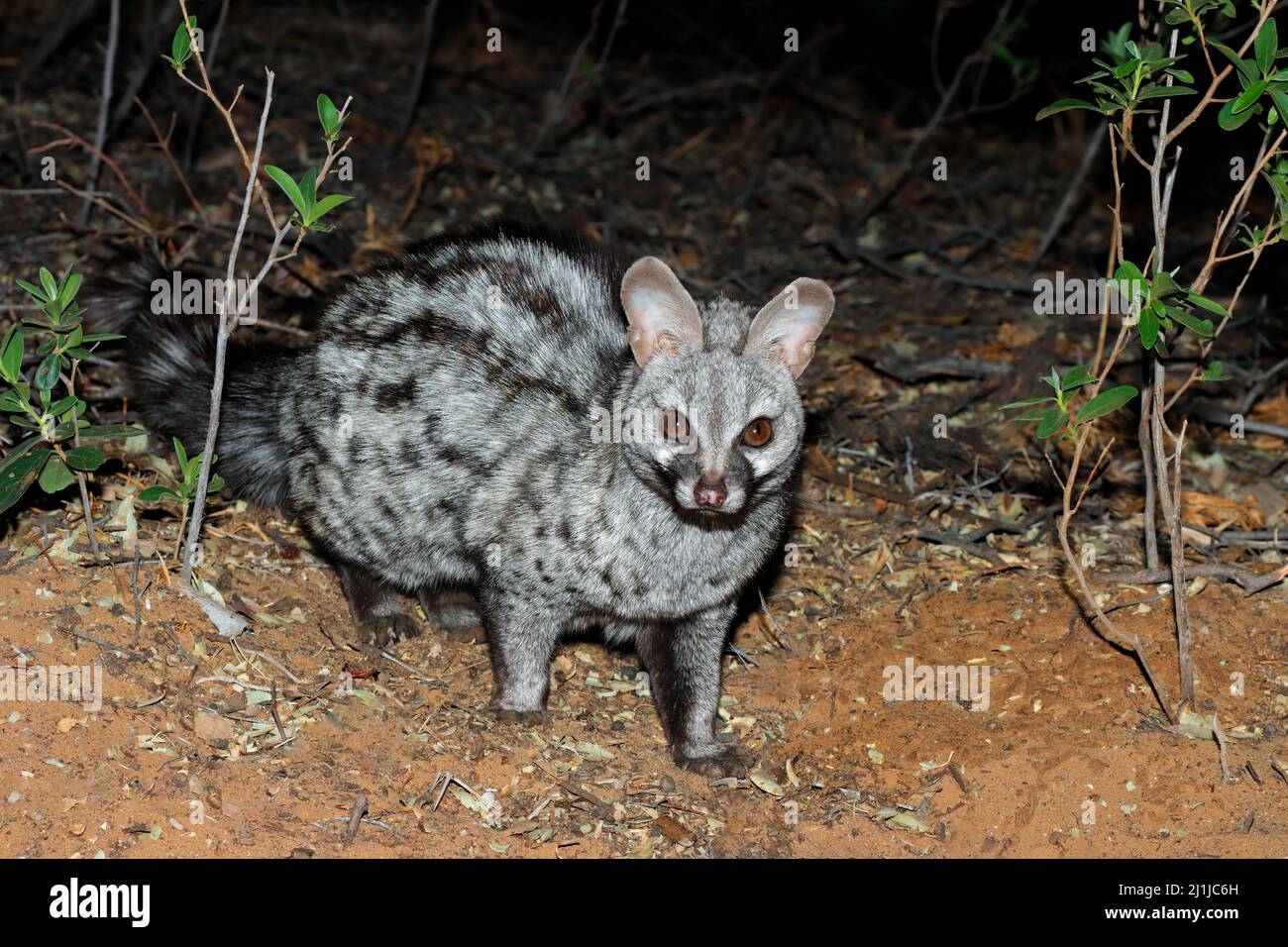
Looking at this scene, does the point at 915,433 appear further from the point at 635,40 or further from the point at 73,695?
the point at 635,40

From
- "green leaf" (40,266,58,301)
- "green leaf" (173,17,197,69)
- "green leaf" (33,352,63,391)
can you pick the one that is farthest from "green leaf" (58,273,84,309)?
"green leaf" (173,17,197,69)

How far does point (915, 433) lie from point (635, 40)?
5.66m

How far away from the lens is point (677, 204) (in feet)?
31.6

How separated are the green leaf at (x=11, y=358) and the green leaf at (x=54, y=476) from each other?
Result: 1.13ft

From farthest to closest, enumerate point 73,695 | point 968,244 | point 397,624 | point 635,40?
1. point 635,40
2. point 968,244
3. point 397,624
4. point 73,695

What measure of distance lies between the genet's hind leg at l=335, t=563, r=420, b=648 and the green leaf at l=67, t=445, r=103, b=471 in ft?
4.10

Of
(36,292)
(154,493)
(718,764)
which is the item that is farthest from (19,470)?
(718,764)

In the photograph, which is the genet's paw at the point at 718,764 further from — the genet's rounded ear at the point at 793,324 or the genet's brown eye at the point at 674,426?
the genet's rounded ear at the point at 793,324

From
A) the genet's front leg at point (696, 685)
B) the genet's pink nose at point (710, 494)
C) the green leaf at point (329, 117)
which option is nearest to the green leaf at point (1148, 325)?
the genet's pink nose at point (710, 494)

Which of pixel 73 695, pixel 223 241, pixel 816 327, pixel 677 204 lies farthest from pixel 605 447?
pixel 677 204

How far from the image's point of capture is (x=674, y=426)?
4867 mm

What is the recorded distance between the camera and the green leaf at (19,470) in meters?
5.03

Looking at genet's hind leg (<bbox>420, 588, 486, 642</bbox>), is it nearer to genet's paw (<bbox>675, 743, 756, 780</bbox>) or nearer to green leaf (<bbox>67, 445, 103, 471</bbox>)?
genet's paw (<bbox>675, 743, 756, 780</bbox>)

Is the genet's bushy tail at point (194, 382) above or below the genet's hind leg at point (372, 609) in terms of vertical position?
above
